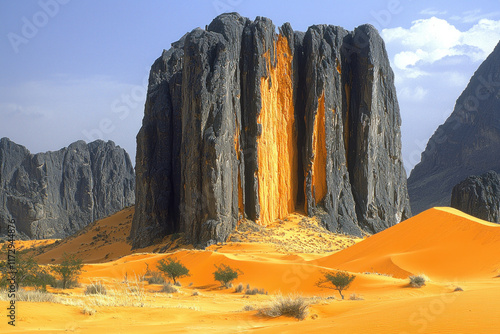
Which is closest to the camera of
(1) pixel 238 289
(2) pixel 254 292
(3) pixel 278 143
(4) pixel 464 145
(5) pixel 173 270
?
(2) pixel 254 292

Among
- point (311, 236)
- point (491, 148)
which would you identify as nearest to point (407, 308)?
point (311, 236)

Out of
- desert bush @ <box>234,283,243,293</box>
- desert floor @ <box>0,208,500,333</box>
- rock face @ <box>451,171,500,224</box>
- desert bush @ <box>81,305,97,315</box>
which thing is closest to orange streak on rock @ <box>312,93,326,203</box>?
desert floor @ <box>0,208,500,333</box>

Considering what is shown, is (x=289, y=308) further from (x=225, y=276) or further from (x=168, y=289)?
(x=225, y=276)

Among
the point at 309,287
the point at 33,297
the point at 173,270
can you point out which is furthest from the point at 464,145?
the point at 33,297

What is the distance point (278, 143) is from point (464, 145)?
211 ft

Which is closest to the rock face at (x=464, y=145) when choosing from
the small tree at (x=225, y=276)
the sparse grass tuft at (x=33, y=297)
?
the small tree at (x=225, y=276)

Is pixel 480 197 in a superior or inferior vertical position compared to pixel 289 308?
superior

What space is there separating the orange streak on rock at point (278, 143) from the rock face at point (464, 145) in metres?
49.4

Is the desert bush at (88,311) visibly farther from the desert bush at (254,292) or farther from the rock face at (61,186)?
the rock face at (61,186)

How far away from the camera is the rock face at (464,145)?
85375mm

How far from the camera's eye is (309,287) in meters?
17.5

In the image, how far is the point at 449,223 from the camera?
Answer: 67.7ft

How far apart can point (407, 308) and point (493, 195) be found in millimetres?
34411

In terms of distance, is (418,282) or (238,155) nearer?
(418,282)
